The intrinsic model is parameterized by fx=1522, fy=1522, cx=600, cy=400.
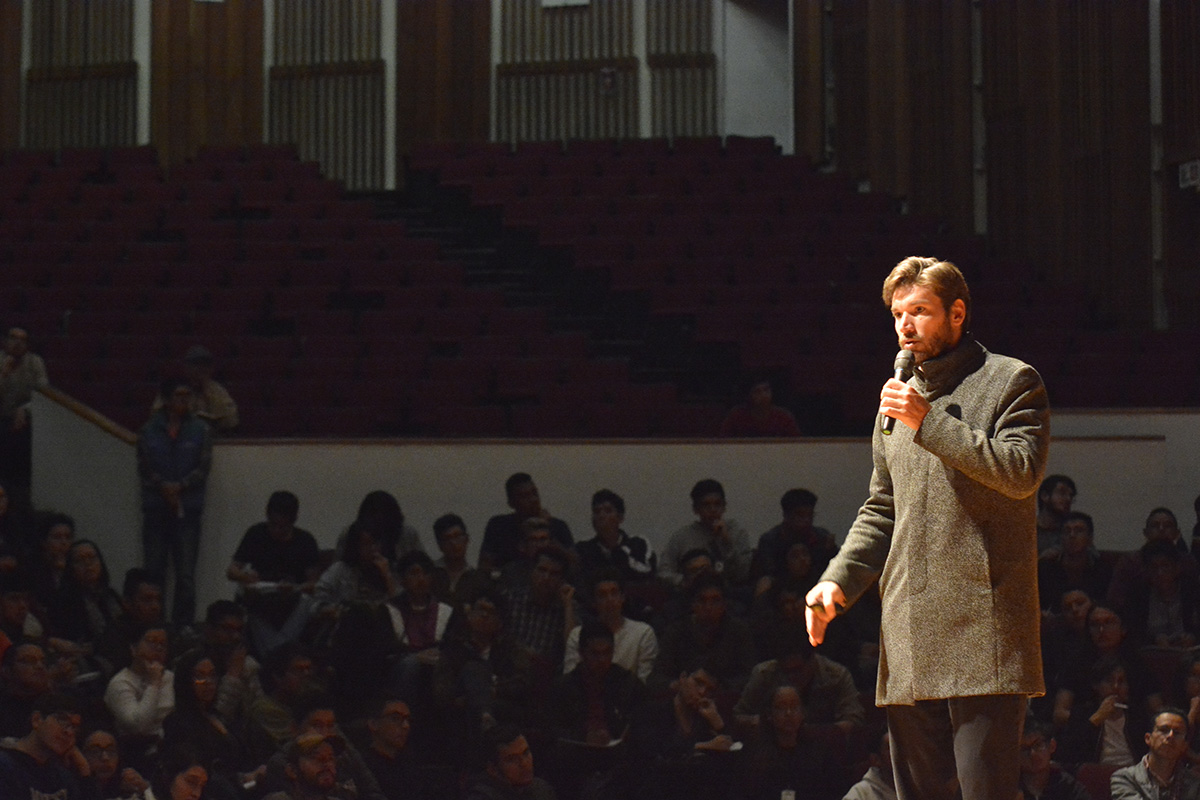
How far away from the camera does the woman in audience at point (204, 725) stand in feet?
14.7

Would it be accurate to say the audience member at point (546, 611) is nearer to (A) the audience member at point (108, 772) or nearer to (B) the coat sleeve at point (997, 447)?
(A) the audience member at point (108, 772)

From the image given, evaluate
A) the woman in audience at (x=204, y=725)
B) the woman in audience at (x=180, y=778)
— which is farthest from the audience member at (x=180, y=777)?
the woman in audience at (x=204, y=725)

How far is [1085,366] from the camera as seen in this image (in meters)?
6.92

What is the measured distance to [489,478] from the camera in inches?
244

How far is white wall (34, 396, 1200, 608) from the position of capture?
20.2 feet

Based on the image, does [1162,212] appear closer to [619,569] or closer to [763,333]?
[763,333]

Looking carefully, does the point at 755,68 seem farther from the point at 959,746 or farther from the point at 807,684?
the point at 959,746

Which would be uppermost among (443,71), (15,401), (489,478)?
(443,71)

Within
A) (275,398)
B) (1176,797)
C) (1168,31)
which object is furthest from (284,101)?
(1176,797)

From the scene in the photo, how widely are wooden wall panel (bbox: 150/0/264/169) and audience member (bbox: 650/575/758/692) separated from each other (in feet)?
24.4

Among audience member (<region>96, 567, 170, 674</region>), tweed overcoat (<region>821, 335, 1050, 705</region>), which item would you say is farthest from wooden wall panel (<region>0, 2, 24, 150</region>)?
tweed overcoat (<region>821, 335, 1050, 705</region>)

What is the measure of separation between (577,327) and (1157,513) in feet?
11.0

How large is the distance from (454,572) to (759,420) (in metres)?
1.53

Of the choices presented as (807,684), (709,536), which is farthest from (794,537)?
(807,684)
